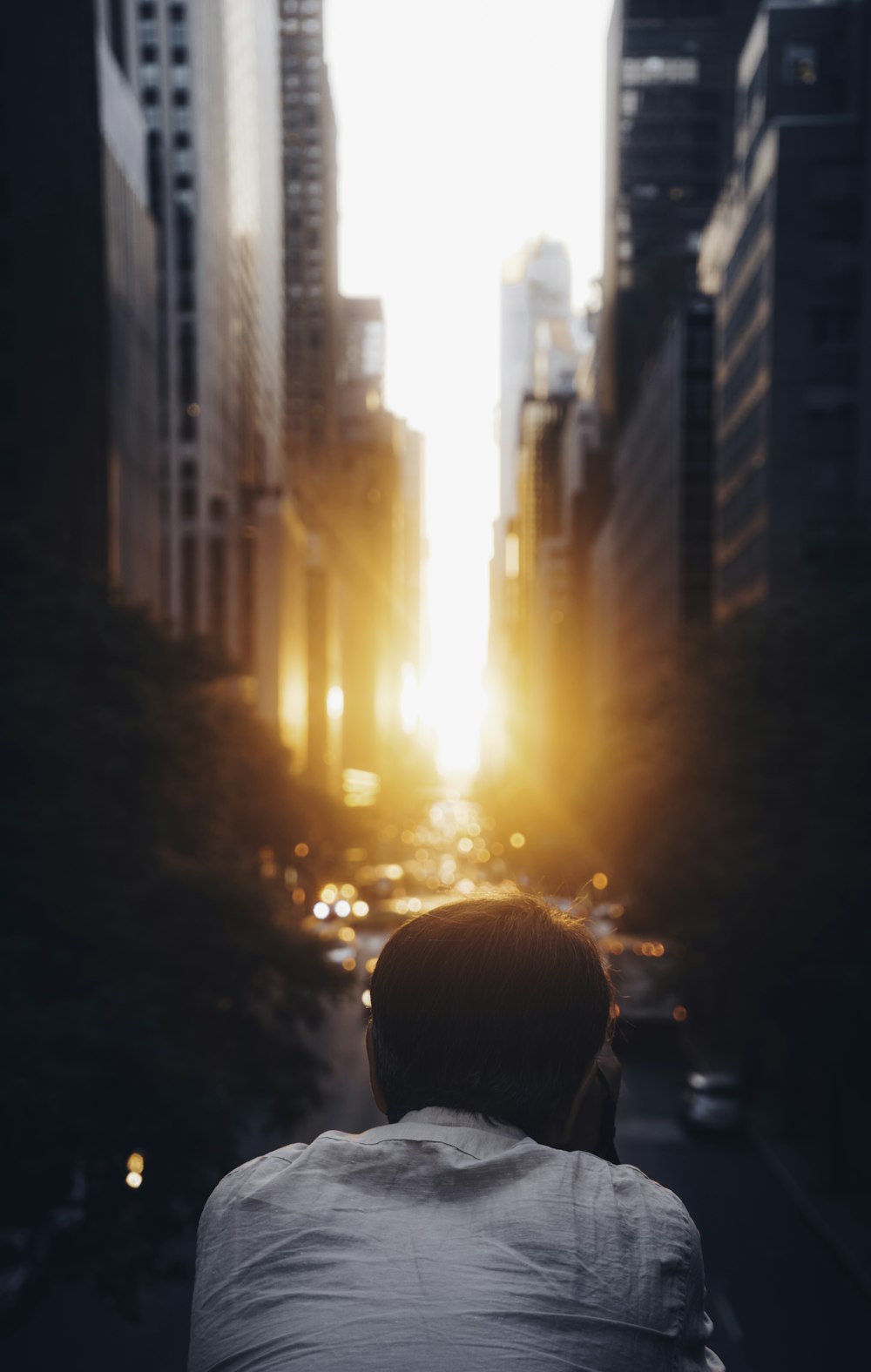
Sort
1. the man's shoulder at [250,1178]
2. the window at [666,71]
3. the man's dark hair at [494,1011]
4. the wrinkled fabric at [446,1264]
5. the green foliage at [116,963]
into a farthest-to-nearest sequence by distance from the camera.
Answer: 1. the window at [666,71]
2. the green foliage at [116,963]
3. the man's dark hair at [494,1011]
4. the man's shoulder at [250,1178]
5. the wrinkled fabric at [446,1264]

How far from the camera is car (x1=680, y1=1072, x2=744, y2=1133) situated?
101 ft

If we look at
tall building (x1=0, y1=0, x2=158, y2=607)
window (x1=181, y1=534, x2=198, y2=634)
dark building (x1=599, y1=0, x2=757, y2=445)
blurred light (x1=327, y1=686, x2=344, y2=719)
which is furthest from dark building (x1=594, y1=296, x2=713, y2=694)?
blurred light (x1=327, y1=686, x2=344, y2=719)

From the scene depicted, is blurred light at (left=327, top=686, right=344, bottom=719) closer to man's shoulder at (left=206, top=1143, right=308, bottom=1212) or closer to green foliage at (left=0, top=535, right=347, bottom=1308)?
green foliage at (left=0, top=535, right=347, bottom=1308)

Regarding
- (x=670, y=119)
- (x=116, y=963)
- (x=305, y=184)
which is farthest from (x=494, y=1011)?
(x=305, y=184)

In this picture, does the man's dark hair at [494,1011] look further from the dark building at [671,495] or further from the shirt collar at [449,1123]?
the dark building at [671,495]

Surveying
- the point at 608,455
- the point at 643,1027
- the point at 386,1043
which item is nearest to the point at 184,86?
the point at 608,455

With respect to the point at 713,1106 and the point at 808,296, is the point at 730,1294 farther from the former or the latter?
the point at 808,296

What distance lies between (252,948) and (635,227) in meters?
114

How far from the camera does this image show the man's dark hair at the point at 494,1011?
218cm

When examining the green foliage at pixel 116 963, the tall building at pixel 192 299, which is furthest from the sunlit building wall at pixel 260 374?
the green foliage at pixel 116 963

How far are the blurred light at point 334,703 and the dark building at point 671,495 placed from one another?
2533 inches

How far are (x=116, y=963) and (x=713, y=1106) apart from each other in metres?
15.1

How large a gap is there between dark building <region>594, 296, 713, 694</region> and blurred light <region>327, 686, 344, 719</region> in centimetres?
6433

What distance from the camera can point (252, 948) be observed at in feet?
75.5
